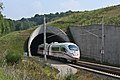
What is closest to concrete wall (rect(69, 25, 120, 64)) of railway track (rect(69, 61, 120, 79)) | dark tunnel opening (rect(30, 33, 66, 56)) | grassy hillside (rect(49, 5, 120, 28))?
grassy hillside (rect(49, 5, 120, 28))

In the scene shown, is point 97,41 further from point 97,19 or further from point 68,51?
point 97,19

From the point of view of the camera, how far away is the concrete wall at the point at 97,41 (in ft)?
120

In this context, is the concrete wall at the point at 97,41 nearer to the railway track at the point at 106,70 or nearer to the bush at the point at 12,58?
the railway track at the point at 106,70

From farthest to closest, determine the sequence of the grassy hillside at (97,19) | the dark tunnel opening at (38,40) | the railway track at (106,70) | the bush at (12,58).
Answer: the dark tunnel opening at (38,40), the grassy hillside at (97,19), the bush at (12,58), the railway track at (106,70)

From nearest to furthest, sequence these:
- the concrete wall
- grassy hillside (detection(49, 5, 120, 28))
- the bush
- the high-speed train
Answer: the bush → the concrete wall → the high-speed train → grassy hillside (detection(49, 5, 120, 28))

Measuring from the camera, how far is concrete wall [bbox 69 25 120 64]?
1440 inches

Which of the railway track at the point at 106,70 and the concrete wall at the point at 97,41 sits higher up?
the concrete wall at the point at 97,41

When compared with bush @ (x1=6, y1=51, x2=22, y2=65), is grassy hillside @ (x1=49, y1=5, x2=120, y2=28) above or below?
above

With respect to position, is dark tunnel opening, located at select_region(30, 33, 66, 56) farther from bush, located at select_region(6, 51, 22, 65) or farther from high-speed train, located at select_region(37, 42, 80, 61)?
bush, located at select_region(6, 51, 22, 65)

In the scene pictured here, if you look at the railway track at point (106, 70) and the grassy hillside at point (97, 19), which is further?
the grassy hillside at point (97, 19)

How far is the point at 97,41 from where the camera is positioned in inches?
1665

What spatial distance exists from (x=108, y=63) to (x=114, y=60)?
123 centimetres

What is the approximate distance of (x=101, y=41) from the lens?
40.5m

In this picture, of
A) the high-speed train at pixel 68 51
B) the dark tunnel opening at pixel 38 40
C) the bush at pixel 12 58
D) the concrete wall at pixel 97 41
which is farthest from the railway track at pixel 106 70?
the dark tunnel opening at pixel 38 40
